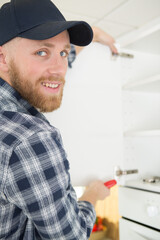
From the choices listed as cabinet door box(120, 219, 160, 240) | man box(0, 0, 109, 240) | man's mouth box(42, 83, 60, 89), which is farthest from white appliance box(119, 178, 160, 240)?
man's mouth box(42, 83, 60, 89)

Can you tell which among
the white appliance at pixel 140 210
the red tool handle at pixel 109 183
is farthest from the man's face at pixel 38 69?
the white appliance at pixel 140 210

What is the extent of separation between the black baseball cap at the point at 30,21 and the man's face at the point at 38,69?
4 centimetres

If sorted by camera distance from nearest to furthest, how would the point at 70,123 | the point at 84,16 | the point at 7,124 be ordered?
the point at 7,124 → the point at 70,123 → the point at 84,16

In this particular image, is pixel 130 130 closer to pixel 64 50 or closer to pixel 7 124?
pixel 64 50

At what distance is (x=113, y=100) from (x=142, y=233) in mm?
630

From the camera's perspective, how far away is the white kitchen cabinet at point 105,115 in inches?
43.8

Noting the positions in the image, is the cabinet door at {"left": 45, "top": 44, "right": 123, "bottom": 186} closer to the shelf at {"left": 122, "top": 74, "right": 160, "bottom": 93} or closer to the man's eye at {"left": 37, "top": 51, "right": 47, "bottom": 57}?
the shelf at {"left": 122, "top": 74, "right": 160, "bottom": 93}

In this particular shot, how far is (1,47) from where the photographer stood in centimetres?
82

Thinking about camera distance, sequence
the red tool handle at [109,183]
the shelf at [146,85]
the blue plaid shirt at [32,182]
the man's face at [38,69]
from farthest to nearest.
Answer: the shelf at [146,85] < the red tool handle at [109,183] < the man's face at [38,69] < the blue plaid shirt at [32,182]

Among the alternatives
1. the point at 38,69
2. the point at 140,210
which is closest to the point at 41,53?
the point at 38,69

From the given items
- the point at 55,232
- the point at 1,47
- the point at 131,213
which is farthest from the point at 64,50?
the point at 131,213

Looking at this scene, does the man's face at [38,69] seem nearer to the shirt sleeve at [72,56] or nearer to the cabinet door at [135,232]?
the shirt sleeve at [72,56]

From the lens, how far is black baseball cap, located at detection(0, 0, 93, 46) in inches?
29.0

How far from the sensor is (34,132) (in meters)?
0.66
